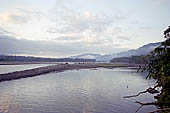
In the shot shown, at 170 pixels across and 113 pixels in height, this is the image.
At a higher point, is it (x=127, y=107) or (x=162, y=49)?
(x=162, y=49)

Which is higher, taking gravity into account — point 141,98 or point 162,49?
point 162,49

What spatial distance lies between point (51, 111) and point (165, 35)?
1445cm

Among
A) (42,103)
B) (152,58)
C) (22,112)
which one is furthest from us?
(42,103)

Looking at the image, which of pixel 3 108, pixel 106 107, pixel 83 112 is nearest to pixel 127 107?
pixel 106 107

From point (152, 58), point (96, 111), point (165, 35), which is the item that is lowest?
point (96, 111)

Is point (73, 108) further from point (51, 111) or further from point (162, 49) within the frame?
point (162, 49)

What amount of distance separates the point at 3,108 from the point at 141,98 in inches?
759

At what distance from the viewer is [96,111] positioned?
21.0m

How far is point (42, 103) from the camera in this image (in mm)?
24016

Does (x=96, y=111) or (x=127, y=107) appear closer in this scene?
(x=96, y=111)

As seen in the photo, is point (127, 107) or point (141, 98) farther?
point (141, 98)

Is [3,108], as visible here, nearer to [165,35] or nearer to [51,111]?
[51,111]

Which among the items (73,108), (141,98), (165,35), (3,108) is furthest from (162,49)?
(3,108)

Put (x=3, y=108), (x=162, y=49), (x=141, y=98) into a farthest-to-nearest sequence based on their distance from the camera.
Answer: (x=141, y=98) → (x=3, y=108) → (x=162, y=49)
